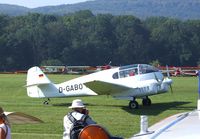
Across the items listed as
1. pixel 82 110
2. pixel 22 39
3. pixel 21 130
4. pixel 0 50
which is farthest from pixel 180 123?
pixel 22 39

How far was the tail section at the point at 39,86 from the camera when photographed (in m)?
21.6

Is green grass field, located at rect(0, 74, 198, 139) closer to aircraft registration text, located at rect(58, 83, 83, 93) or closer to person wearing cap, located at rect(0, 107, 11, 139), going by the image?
aircraft registration text, located at rect(58, 83, 83, 93)

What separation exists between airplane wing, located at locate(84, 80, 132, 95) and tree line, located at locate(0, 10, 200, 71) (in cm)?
7923

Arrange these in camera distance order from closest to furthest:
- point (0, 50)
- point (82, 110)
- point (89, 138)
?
point (89, 138) → point (82, 110) → point (0, 50)

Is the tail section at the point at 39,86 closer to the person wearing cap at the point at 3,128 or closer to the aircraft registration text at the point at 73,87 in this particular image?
the aircraft registration text at the point at 73,87

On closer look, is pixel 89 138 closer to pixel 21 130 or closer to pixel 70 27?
pixel 21 130

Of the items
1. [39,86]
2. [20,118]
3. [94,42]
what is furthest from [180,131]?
[94,42]

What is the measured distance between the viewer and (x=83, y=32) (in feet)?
412

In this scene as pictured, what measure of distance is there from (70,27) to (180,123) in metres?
124

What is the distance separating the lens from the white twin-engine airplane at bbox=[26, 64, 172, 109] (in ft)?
63.1

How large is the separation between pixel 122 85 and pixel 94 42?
97591 mm

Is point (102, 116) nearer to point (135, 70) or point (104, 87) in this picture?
point (104, 87)

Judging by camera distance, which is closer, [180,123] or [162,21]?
[180,123]

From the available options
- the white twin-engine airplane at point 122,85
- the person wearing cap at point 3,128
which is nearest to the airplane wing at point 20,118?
the person wearing cap at point 3,128
